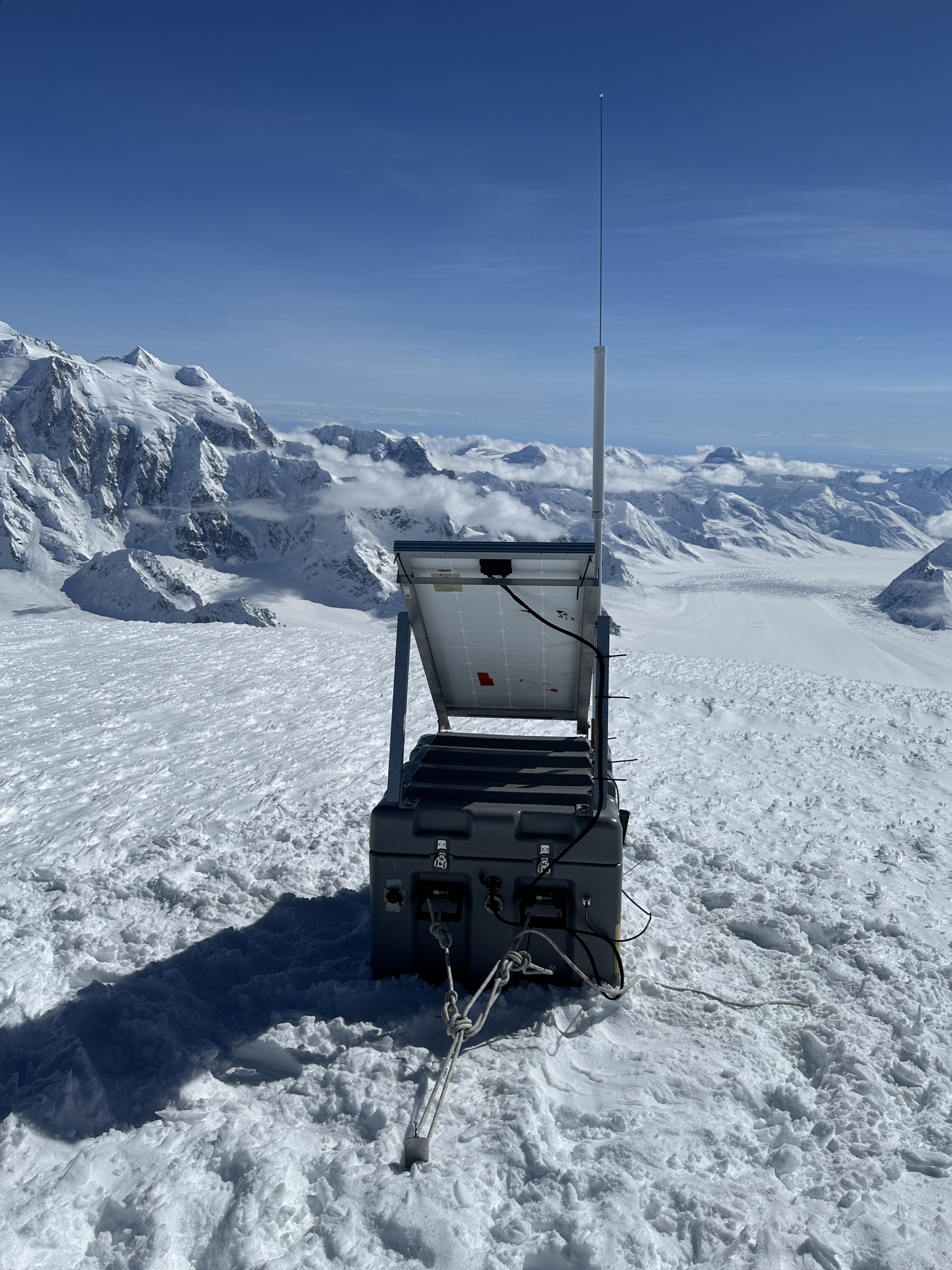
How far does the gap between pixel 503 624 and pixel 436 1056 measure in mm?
2729

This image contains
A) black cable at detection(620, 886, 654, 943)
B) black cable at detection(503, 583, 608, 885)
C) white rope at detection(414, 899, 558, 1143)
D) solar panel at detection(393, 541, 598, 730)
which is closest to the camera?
white rope at detection(414, 899, 558, 1143)

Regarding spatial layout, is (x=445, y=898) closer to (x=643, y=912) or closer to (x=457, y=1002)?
(x=457, y=1002)

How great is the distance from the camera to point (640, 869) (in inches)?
268

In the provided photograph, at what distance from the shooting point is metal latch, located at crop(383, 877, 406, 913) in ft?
14.9

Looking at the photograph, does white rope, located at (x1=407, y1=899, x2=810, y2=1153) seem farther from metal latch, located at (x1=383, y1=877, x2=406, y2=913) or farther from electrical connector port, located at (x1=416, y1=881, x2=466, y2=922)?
metal latch, located at (x1=383, y1=877, x2=406, y2=913)

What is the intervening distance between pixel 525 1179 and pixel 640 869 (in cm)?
379

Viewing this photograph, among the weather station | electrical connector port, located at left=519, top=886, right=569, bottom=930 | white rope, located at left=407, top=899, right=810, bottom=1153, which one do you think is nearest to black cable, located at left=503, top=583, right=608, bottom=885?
the weather station

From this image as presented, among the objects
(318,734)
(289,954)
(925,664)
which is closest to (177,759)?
(318,734)

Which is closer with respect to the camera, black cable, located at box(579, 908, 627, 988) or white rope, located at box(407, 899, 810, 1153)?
white rope, located at box(407, 899, 810, 1153)

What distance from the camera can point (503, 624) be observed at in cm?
521

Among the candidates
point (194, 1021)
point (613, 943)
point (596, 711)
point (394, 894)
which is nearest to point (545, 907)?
point (613, 943)

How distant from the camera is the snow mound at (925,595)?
147 meters

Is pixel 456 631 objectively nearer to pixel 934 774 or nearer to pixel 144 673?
pixel 934 774

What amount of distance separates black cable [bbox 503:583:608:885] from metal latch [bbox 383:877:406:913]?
0.85 metres
